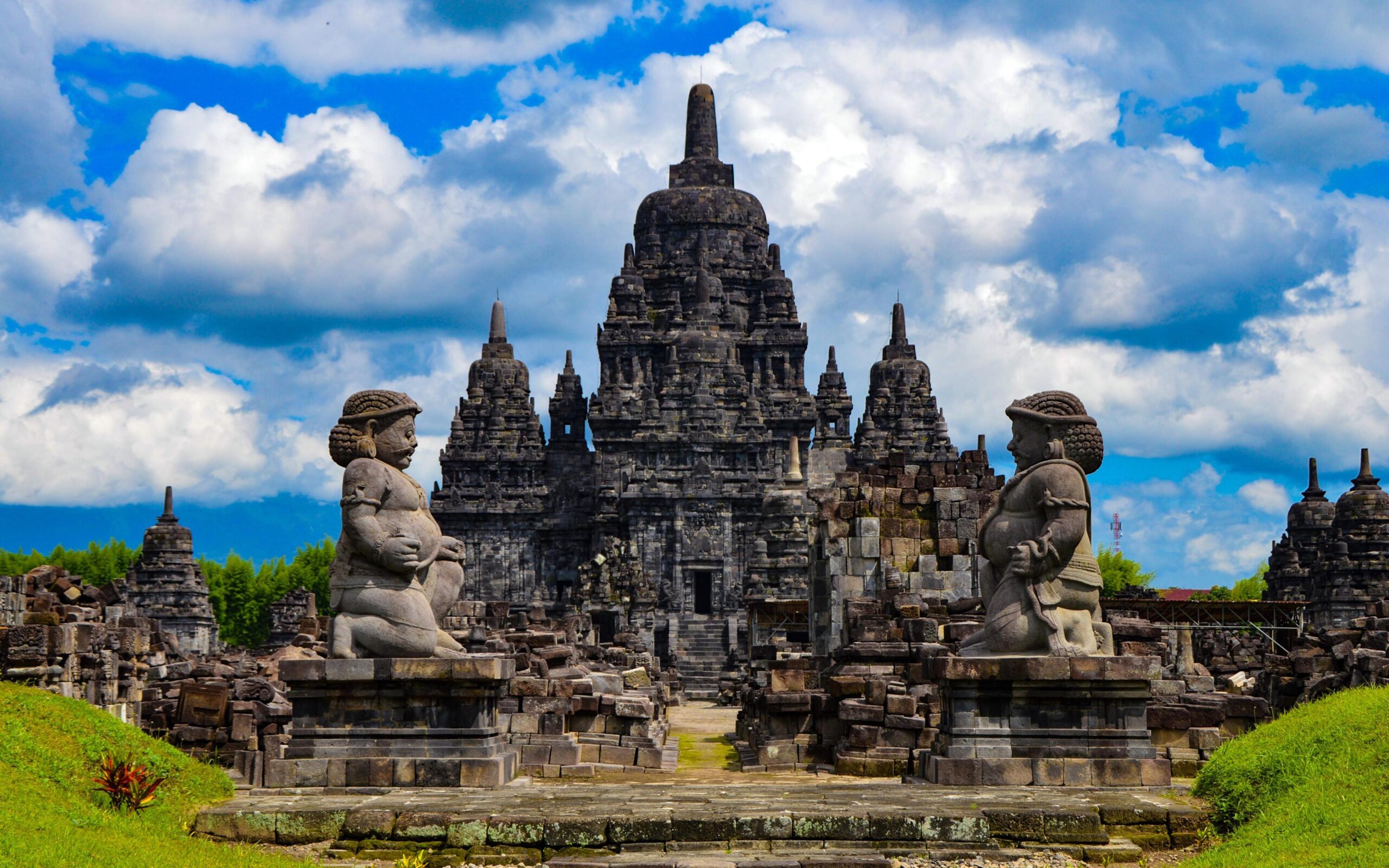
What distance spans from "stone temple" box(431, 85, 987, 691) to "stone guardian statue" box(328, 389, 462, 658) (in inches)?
1783

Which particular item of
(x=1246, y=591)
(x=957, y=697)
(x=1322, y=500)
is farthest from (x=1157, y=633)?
(x=1246, y=591)

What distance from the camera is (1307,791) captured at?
9500 millimetres

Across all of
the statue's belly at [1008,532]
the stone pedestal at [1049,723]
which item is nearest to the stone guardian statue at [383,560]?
the stone pedestal at [1049,723]

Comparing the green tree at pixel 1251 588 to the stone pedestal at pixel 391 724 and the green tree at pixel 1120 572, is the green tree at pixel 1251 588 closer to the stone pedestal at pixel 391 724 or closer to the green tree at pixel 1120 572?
the green tree at pixel 1120 572

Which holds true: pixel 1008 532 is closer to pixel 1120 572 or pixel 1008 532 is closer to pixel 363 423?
pixel 363 423

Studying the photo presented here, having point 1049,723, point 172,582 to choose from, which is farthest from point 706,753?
point 172,582

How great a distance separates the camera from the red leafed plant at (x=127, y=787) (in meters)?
10.1

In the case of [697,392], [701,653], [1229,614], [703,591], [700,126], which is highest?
[700,126]

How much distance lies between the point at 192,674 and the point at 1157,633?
→ 1187 cm

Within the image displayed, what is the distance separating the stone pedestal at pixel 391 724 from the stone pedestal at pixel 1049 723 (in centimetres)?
334

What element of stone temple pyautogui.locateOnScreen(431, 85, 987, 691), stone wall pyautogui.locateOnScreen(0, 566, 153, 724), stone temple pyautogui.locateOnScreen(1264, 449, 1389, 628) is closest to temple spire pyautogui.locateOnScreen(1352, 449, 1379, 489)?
stone temple pyautogui.locateOnScreen(1264, 449, 1389, 628)

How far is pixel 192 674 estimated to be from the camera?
19.8 metres

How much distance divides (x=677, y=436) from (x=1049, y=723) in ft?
178

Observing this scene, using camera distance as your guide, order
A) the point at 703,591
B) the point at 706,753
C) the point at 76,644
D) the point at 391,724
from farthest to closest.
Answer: the point at 703,591
the point at 706,753
the point at 76,644
the point at 391,724
